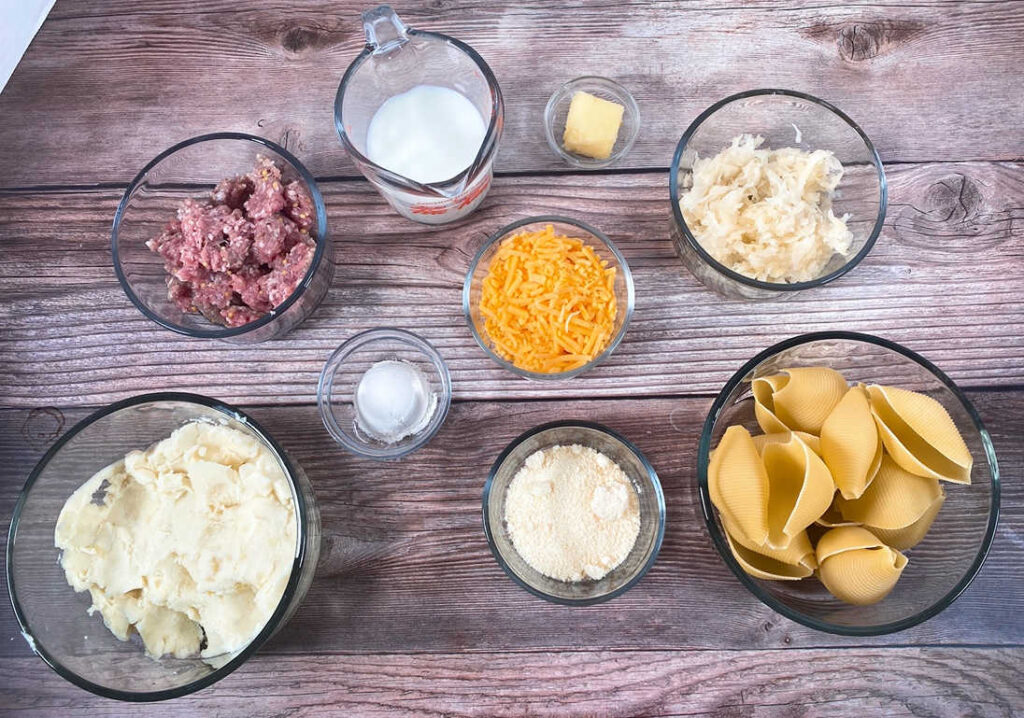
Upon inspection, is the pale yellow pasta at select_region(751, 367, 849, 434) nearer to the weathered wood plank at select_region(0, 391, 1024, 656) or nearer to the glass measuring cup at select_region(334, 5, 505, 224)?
the weathered wood plank at select_region(0, 391, 1024, 656)

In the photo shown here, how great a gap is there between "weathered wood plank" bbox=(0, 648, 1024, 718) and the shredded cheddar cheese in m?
0.65

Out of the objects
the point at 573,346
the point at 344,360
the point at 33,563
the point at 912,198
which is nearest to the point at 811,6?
the point at 912,198

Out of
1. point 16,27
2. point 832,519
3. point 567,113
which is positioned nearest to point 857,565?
point 832,519

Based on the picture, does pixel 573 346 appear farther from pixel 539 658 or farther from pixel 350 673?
pixel 350 673

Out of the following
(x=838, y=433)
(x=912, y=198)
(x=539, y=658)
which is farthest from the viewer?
(x=912, y=198)

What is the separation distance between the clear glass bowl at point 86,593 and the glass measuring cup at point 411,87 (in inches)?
22.6

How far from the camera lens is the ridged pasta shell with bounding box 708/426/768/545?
1.27m

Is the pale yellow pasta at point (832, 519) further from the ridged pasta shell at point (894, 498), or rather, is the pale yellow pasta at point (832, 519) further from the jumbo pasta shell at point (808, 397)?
the jumbo pasta shell at point (808, 397)

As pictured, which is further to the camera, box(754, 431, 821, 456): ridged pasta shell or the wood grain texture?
the wood grain texture

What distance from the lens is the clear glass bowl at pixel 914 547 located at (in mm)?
1360

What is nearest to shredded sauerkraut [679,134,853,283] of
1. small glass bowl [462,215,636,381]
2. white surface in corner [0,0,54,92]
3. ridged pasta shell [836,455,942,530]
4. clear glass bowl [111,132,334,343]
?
small glass bowl [462,215,636,381]

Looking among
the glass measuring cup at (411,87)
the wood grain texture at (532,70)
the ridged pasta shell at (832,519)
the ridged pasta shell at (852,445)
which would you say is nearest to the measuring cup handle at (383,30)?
the glass measuring cup at (411,87)

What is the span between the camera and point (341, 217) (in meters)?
1.68

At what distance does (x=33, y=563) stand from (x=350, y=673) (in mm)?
680
